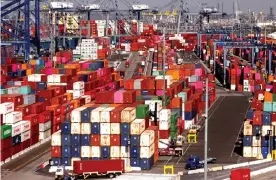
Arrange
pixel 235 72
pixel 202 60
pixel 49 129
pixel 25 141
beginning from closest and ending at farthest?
pixel 25 141 < pixel 49 129 < pixel 235 72 < pixel 202 60

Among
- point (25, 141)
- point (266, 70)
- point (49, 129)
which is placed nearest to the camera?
point (25, 141)

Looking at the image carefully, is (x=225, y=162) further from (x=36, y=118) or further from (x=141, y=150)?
(x=36, y=118)

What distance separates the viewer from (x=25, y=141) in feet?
126

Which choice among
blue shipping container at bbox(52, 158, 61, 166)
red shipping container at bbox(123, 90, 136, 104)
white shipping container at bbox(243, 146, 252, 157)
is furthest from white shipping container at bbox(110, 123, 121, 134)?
white shipping container at bbox(243, 146, 252, 157)

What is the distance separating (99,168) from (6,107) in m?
8.85

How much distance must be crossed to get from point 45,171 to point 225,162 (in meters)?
8.83

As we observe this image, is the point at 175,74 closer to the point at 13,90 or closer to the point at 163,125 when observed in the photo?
the point at 13,90

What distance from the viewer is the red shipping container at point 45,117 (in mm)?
40938

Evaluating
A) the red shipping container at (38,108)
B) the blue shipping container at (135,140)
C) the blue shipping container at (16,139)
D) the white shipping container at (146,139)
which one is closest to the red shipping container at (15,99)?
the red shipping container at (38,108)

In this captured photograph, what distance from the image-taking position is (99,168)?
103ft

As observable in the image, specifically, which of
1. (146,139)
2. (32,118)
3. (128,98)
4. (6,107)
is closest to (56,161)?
(146,139)

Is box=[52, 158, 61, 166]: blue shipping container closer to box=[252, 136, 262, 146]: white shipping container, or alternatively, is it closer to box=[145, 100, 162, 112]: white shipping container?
box=[145, 100, 162, 112]: white shipping container

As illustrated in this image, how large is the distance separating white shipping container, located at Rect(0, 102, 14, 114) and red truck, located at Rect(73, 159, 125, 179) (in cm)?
770

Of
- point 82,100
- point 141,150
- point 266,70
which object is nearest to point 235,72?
point 266,70
